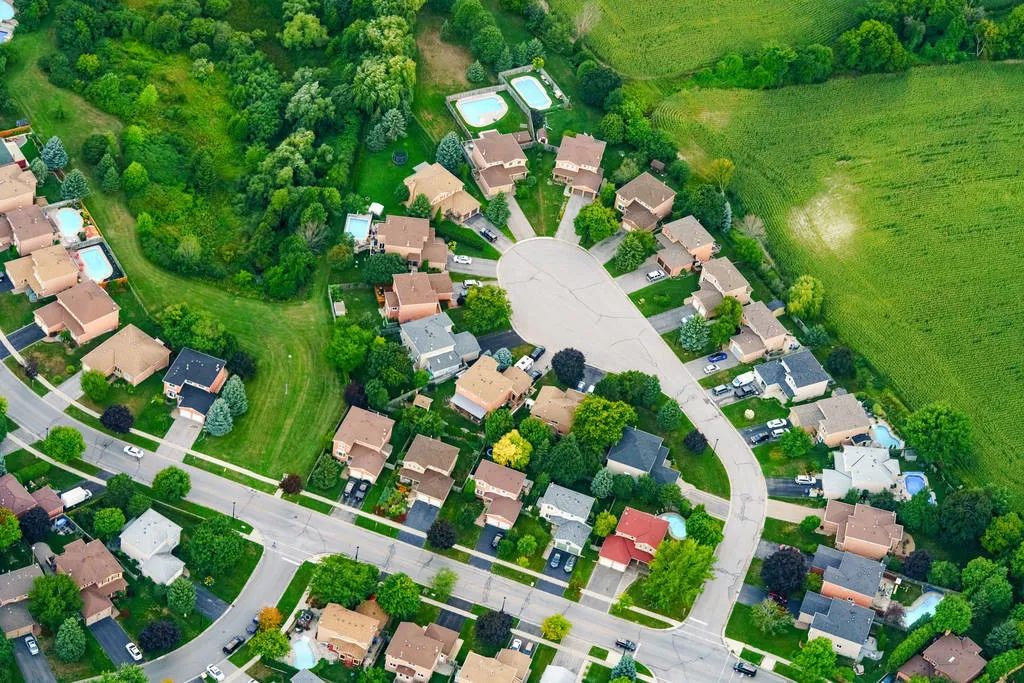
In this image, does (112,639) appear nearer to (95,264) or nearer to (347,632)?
(347,632)

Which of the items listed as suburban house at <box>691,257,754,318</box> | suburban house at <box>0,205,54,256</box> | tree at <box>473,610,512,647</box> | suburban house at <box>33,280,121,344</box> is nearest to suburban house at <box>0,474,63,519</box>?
suburban house at <box>33,280,121,344</box>

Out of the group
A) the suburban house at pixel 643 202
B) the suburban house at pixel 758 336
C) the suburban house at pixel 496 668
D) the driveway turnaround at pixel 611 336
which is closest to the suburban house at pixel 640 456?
the driveway turnaround at pixel 611 336

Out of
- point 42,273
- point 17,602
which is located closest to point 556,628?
point 17,602

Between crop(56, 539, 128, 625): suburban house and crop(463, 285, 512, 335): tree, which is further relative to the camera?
crop(463, 285, 512, 335): tree

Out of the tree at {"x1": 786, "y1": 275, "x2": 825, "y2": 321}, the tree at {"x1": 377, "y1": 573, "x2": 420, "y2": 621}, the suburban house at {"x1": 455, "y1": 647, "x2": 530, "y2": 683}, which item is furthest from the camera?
the tree at {"x1": 786, "y1": 275, "x2": 825, "y2": 321}

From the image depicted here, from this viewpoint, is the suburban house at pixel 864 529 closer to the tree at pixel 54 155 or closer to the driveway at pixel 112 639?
the driveway at pixel 112 639

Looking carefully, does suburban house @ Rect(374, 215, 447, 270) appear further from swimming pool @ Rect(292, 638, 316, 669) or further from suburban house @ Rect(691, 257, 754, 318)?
swimming pool @ Rect(292, 638, 316, 669)
